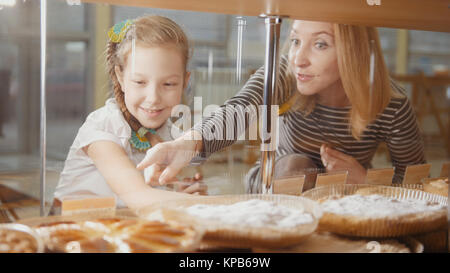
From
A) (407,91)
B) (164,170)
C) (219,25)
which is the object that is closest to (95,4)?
(219,25)

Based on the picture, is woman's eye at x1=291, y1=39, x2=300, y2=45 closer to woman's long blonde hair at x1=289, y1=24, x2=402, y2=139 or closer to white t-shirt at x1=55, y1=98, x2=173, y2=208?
woman's long blonde hair at x1=289, y1=24, x2=402, y2=139

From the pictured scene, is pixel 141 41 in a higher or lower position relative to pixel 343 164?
higher

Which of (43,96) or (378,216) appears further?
(378,216)

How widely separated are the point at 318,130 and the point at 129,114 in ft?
2.14

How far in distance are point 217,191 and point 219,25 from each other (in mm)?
412

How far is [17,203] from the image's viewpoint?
1060mm

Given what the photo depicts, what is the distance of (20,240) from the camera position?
96 cm

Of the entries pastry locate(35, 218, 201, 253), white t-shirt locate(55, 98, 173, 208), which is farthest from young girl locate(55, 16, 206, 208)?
pastry locate(35, 218, 201, 253)

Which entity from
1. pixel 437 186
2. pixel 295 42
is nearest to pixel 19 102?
pixel 295 42

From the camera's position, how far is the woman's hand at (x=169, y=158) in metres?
1.14

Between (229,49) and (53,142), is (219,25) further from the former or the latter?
(53,142)

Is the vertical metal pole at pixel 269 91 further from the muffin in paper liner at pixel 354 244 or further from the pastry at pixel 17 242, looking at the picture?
the pastry at pixel 17 242

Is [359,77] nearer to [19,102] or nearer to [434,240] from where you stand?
[434,240]

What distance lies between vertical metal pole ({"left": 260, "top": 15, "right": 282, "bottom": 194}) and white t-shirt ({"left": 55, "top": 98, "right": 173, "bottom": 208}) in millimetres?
387
